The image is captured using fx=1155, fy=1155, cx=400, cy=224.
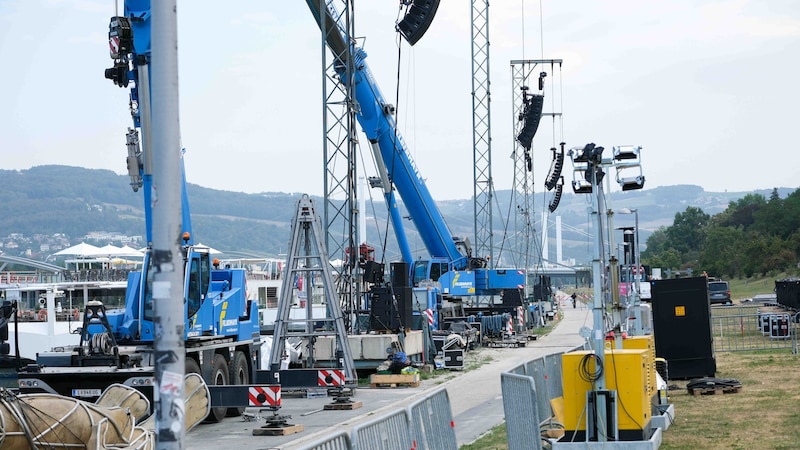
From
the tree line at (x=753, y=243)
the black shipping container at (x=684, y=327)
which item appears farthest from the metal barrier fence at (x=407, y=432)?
the tree line at (x=753, y=243)

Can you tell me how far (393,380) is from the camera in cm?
3020

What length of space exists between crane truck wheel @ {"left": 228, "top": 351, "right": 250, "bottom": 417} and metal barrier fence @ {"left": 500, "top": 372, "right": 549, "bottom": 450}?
1035 centimetres

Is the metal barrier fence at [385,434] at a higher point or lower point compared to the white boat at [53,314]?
lower

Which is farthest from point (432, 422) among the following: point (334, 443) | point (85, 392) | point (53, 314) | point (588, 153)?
point (53, 314)

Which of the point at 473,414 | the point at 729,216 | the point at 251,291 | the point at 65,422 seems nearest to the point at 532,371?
the point at 473,414

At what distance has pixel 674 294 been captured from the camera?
27.5 m

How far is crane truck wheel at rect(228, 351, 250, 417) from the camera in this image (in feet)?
79.0

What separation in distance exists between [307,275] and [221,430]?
6.22 metres

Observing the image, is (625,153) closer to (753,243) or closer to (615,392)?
(615,392)

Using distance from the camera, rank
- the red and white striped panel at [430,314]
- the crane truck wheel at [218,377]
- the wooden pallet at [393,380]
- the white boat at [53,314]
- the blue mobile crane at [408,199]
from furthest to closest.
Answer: the white boat at [53,314] < the red and white striped panel at [430,314] < the blue mobile crane at [408,199] < the wooden pallet at [393,380] < the crane truck wheel at [218,377]

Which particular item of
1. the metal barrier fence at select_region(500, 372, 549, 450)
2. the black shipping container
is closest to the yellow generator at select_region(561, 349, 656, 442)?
the metal barrier fence at select_region(500, 372, 549, 450)

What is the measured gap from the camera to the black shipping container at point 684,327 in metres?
27.3

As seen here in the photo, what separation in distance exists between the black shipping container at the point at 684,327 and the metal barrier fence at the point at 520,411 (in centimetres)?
1314

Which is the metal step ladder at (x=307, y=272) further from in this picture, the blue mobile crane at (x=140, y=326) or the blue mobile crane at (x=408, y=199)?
the blue mobile crane at (x=408, y=199)
